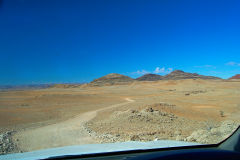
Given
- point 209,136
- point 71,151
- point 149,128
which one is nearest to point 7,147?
point 71,151

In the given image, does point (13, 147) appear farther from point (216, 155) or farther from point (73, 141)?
point (216, 155)

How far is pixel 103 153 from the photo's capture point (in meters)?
3.94

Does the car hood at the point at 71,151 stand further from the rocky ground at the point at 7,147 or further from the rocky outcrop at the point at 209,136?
the rocky ground at the point at 7,147

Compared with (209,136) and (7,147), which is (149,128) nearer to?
(209,136)

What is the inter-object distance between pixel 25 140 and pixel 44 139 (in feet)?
2.89

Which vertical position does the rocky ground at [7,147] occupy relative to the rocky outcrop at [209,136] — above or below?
above

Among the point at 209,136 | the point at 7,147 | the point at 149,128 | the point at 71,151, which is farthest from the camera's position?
the point at 149,128

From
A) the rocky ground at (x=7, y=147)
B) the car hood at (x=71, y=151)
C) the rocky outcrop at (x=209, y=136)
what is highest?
the car hood at (x=71, y=151)

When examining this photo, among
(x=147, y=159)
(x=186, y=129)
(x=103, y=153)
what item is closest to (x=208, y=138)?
(x=186, y=129)

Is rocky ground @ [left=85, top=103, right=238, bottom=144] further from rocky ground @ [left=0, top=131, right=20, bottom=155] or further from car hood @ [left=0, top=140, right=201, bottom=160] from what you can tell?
car hood @ [left=0, top=140, right=201, bottom=160]

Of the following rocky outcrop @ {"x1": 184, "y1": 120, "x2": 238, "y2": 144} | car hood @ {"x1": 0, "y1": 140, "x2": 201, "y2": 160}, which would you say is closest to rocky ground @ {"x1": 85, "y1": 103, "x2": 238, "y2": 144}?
rocky outcrop @ {"x1": 184, "y1": 120, "x2": 238, "y2": 144}

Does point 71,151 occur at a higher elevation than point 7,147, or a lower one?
higher

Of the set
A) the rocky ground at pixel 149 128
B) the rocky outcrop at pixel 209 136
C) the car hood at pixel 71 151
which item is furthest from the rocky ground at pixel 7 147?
the rocky outcrop at pixel 209 136

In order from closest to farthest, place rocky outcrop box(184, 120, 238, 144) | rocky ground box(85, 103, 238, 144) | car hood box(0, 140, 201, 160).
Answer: car hood box(0, 140, 201, 160)
rocky outcrop box(184, 120, 238, 144)
rocky ground box(85, 103, 238, 144)
